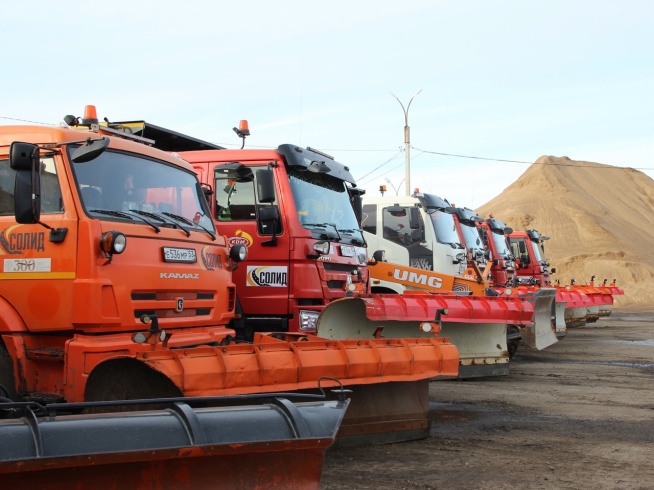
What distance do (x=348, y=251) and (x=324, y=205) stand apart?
57 centimetres

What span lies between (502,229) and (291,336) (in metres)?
16.3

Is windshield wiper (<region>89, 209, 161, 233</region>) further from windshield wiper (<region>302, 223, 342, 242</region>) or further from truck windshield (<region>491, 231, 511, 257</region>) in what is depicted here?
truck windshield (<region>491, 231, 511, 257</region>)

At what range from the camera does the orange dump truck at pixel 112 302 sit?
4953 mm

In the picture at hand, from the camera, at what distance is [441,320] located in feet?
26.9

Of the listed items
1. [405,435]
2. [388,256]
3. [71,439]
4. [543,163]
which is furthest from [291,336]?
[543,163]

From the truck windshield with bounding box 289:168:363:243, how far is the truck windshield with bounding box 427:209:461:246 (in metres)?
5.48

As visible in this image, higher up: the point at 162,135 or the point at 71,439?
the point at 162,135

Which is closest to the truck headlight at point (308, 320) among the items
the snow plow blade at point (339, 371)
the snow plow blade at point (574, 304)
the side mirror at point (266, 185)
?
the side mirror at point (266, 185)

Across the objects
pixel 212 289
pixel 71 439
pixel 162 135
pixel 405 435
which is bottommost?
pixel 405 435

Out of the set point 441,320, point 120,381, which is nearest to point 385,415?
point 441,320

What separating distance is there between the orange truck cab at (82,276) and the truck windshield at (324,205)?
9.34 ft

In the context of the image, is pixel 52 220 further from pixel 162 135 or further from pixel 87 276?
pixel 162 135

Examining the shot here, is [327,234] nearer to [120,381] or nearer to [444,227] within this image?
[120,381]

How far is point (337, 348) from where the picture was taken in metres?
5.58
